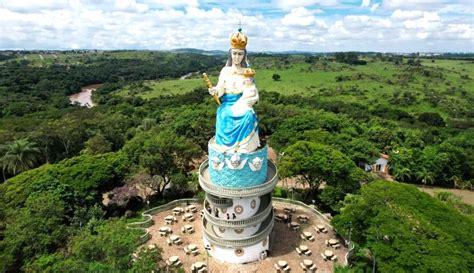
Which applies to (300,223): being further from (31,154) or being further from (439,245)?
(31,154)

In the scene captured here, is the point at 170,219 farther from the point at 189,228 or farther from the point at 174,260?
the point at 174,260

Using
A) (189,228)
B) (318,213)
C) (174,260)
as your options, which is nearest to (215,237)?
(174,260)

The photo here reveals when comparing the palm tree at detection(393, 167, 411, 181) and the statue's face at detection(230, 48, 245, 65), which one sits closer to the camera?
the statue's face at detection(230, 48, 245, 65)

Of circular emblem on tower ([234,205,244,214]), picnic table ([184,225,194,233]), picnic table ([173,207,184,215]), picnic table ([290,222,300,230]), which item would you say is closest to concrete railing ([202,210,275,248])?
circular emblem on tower ([234,205,244,214])

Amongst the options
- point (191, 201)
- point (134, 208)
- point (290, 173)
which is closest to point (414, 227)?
point (290, 173)

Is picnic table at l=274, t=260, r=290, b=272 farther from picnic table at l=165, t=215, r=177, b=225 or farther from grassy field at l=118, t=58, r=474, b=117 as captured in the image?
grassy field at l=118, t=58, r=474, b=117

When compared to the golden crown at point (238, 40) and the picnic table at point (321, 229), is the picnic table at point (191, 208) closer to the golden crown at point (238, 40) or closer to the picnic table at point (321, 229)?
the picnic table at point (321, 229)

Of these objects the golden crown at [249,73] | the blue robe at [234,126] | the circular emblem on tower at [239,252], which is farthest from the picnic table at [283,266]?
the golden crown at [249,73]
